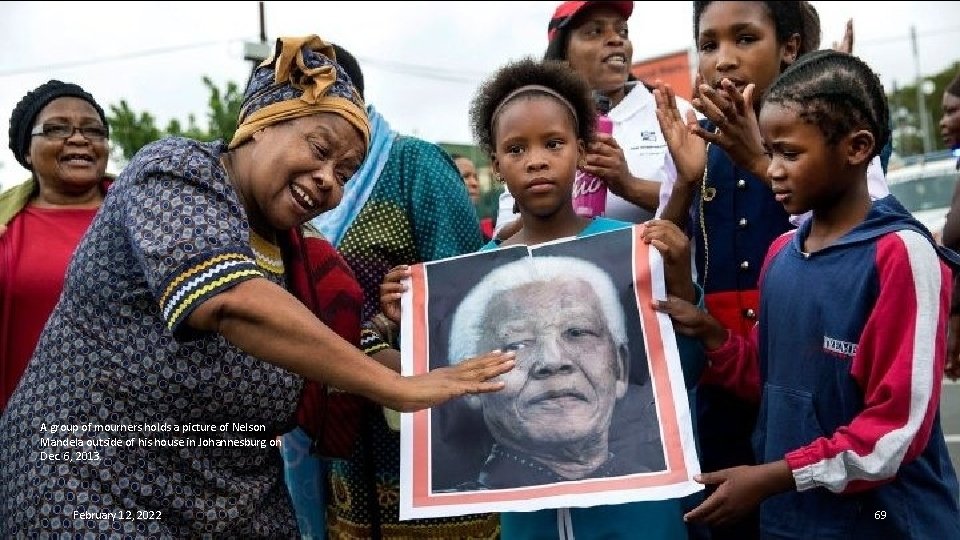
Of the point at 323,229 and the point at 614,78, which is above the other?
the point at 614,78

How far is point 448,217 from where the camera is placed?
326 centimetres

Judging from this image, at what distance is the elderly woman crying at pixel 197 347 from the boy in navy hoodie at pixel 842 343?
2.20 ft

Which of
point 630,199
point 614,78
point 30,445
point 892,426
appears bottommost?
point 892,426

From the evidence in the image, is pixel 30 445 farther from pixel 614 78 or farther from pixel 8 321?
pixel 614 78

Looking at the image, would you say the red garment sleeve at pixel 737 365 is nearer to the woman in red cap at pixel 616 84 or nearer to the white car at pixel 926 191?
the woman in red cap at pixel 616 84

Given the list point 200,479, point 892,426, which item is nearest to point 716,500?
point 892,426

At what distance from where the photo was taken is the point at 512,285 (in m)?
2.54

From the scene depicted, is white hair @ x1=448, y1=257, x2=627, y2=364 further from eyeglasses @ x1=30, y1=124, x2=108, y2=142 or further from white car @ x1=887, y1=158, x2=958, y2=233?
white car @ x1=887, y1=158, x2=958, y2=233

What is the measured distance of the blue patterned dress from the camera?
2.05m

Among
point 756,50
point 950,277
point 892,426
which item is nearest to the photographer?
point 892,426

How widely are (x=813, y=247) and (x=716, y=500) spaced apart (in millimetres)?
677

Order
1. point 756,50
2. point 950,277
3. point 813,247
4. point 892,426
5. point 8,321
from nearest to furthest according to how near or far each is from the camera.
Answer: point 892,426, point 950,277, point 813,247, point 756,50, point 8,321

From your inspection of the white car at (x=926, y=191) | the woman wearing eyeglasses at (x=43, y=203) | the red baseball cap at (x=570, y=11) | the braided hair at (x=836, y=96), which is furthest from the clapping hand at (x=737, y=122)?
the white car at (x=926, y=191)

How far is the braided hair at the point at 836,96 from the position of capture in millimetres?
2240
